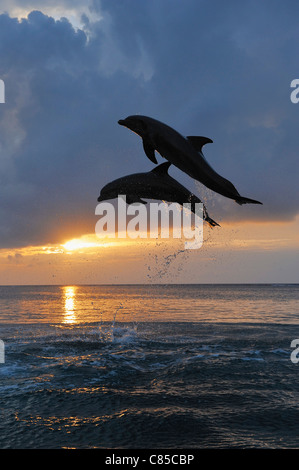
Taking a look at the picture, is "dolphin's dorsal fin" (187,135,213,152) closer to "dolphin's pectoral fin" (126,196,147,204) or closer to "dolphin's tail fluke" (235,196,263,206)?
"dolphin's tail fluke" (235,196,263,206)

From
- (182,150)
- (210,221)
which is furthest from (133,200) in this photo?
(182,150)

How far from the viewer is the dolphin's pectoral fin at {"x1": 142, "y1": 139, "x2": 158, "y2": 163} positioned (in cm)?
934

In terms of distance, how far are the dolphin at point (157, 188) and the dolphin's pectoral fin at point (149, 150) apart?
149 cm

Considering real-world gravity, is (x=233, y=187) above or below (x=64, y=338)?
above

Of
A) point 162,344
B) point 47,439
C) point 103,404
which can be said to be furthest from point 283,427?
point 162,344

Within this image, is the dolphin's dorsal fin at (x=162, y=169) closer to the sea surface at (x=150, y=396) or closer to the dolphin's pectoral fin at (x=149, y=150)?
the dolphin's pectoral fin at (x=149, y=150)

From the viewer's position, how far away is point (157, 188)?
Result: 36.6ft

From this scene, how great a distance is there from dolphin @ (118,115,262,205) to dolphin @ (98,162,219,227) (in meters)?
1.51

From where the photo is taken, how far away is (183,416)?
1062cm

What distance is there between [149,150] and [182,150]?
97 centimetres

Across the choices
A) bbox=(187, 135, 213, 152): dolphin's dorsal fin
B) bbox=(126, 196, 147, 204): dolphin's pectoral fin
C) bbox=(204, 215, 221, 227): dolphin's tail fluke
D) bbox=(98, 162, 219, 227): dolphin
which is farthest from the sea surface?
bbox=(187, 135, 213, 152): dolphin's dorsal fin

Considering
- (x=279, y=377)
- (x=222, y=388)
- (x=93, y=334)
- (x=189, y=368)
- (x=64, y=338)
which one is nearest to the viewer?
(x=222, y=388)
